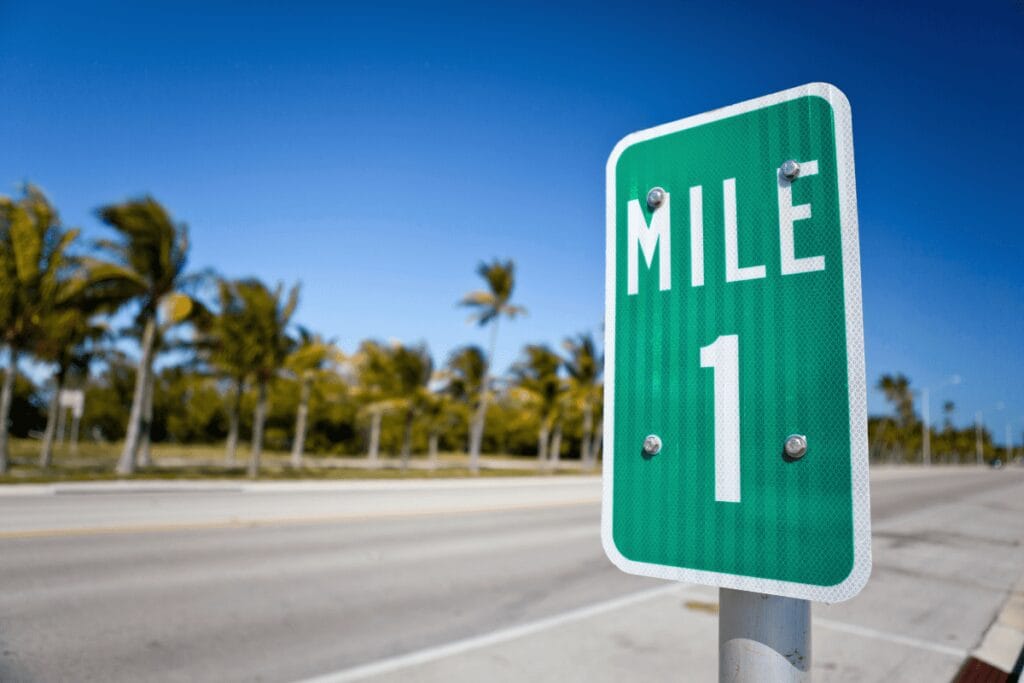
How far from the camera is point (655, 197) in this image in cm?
132

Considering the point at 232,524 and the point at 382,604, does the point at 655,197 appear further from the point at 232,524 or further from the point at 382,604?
the point at 232,524

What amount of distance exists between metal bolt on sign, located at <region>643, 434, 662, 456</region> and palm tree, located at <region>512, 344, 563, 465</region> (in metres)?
36.5

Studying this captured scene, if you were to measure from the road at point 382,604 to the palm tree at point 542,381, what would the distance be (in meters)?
25.6

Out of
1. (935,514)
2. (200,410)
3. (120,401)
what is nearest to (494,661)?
(935,514)

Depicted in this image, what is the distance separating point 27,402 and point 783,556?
54451 millimetres

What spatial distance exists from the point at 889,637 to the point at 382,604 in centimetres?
473

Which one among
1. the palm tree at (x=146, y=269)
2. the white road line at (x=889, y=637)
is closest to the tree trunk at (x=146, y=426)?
the palm tree at (x=146, y=269)

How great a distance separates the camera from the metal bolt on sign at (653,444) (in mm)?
1196

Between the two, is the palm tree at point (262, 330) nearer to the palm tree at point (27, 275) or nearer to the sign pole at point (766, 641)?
the palm tree at point (27, 275)

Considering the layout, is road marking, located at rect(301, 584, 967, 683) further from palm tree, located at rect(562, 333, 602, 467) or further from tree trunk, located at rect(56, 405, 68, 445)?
tree trunk, located at rect(56, 405, 68, 445)

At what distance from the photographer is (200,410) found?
153ft

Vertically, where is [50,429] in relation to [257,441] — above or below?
above

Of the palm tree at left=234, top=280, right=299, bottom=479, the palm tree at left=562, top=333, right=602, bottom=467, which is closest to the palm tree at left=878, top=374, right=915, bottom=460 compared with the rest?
the palm tree at left=562, top=333, right=602, bottom=467

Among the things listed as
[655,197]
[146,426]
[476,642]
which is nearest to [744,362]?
[655,197]
